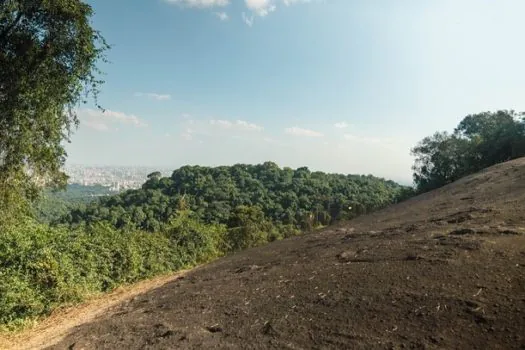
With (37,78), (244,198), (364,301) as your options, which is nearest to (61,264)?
(37,78)

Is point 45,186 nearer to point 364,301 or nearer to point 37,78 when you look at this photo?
point 37,78

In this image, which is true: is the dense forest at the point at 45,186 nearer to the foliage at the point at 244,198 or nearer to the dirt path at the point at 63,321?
→ the dirt path at the point at 63,321

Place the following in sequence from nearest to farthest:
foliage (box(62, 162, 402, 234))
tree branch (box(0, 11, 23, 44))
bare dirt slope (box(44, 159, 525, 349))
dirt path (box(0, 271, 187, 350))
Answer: bare dirt slope (box(44, 159, 525, 349)) → dirt path (box(0, 271, 187, 350)) → tree branch (box(0, 11, 23, 44)) → foliage (box(62, 162, 402, 234))

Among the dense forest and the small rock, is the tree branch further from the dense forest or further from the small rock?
the small rock

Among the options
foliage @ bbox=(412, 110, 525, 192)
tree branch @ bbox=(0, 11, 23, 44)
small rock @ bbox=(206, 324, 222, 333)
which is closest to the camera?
small rock @ bbox=(206, 324, 222, 333)

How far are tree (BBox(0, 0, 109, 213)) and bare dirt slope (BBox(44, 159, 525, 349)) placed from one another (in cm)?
416

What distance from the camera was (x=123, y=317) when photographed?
23.6ft

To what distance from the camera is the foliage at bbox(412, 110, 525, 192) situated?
3189 cm

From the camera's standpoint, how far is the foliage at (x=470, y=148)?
31.9 metres

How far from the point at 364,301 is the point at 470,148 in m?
35.9

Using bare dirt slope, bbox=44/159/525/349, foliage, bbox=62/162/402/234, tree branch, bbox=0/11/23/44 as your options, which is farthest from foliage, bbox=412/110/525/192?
tree branch, bbox=0/11/23/44

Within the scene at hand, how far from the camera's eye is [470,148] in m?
35.9

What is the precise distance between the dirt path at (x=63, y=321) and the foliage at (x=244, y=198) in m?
34.5

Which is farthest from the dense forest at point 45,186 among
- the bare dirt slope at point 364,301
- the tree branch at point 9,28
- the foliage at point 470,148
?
the foliage at point 470,148
